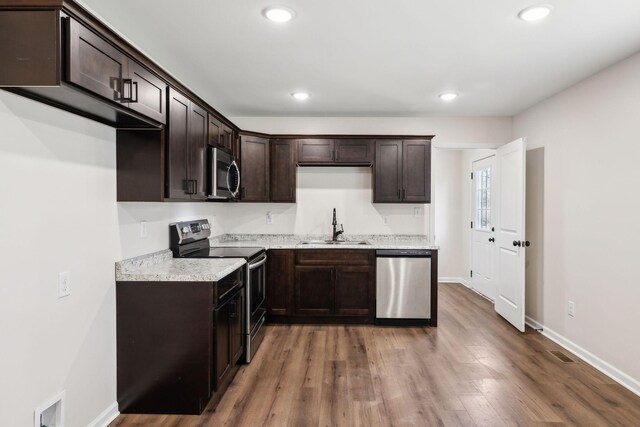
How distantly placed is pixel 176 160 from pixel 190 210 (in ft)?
3.99

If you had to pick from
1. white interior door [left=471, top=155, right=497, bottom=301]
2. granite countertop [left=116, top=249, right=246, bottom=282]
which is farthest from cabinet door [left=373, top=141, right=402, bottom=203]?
granite countertop [left=116, top=249, right=246, bottom=282]

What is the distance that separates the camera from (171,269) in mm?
2512

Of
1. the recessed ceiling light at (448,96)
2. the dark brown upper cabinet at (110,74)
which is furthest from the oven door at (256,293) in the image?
the recessed ceiling light at (448,96)

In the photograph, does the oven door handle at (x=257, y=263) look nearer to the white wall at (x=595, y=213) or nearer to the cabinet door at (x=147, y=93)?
the cabinet door at (x=147, y=93)

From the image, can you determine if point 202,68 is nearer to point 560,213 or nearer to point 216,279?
point 216,279

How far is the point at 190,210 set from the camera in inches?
142

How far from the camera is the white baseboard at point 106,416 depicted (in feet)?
7.07

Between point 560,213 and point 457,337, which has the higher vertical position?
point 560,213

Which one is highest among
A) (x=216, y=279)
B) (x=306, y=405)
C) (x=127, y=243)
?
(x=127, y=243)

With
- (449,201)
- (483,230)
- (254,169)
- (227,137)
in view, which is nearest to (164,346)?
(227,137)

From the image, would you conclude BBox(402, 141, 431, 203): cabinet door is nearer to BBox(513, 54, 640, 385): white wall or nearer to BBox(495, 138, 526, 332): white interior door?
BBox(495, 138, 526, 332): white interior door

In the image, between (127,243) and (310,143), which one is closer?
(127,243)

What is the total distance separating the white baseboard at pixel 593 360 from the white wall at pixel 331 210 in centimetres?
165

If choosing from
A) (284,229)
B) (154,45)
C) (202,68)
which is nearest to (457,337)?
(284,229)
